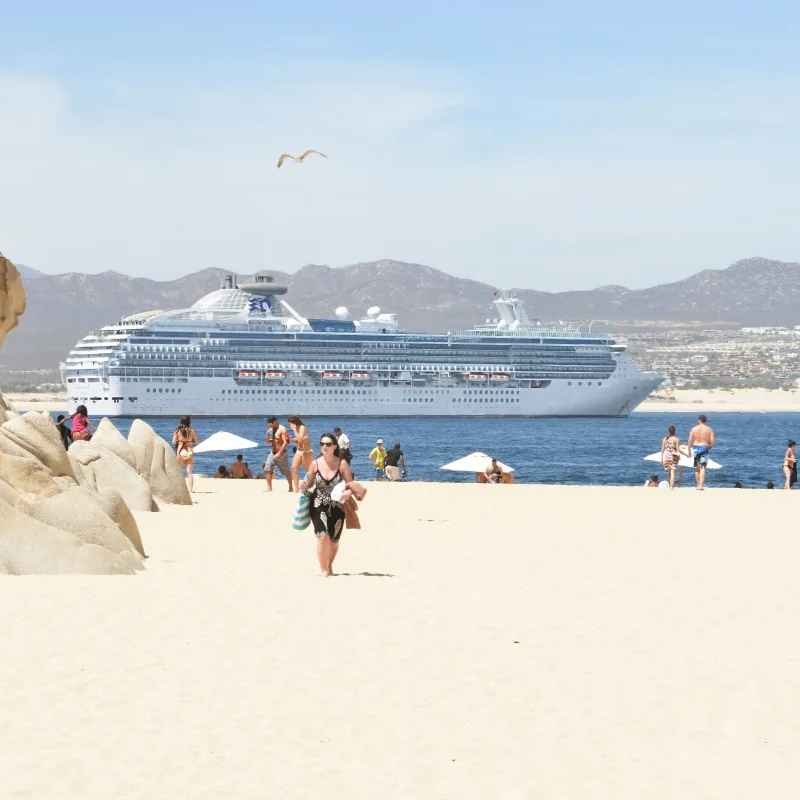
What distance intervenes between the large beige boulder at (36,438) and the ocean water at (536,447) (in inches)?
1108

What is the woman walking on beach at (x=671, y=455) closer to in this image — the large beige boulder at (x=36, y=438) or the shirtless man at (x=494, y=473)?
the shirtless man at (x=494, y=473)

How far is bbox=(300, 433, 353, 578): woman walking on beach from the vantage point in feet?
35.4

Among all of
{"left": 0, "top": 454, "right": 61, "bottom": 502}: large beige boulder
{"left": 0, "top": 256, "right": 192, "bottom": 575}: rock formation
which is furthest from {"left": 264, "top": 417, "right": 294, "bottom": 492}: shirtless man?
{"left": 0, "top": 454, "right": 61, "bottom": 502}: large beige boulder

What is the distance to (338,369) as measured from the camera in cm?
10144

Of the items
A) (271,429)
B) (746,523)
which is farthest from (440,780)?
(271,429)

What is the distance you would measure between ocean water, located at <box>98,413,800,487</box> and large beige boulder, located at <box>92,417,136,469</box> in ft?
72.1

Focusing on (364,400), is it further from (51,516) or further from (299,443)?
(51,516)

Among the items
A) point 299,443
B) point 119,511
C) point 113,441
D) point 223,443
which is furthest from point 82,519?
point 223,443

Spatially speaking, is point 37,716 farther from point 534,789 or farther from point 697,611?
point 697,611

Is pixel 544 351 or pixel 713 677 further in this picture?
pixel 544 351

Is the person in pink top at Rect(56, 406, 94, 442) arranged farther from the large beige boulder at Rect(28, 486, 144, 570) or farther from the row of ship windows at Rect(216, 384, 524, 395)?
the row of ship windows at Rect(216, 384, 524, 395)

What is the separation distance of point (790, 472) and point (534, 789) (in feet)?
67.7

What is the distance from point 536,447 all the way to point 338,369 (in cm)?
4151

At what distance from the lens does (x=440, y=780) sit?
554 centimetres
